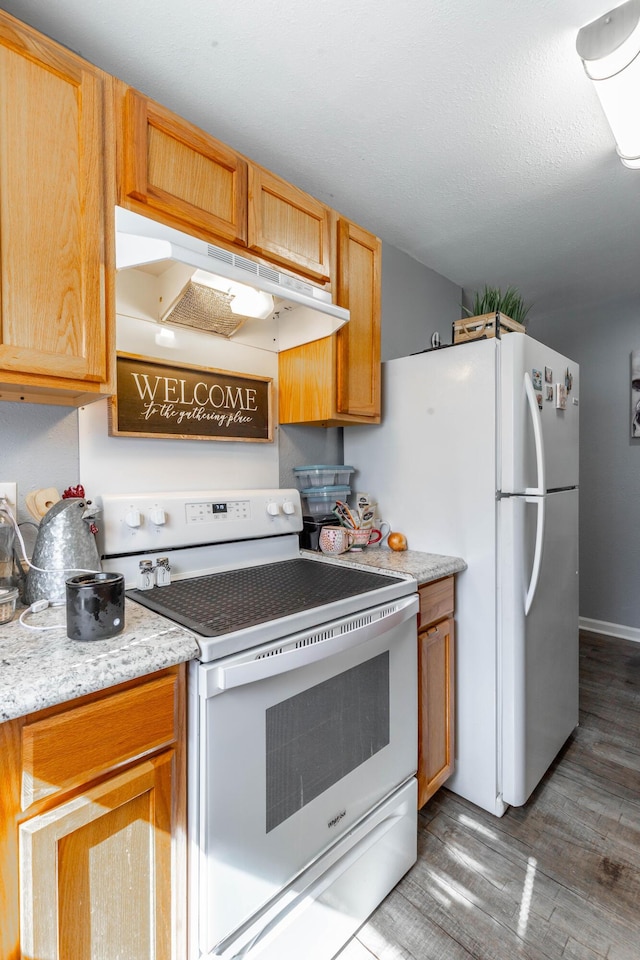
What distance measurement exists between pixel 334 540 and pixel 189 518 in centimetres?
62

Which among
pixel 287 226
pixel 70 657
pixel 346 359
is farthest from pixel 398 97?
pixel 70 657

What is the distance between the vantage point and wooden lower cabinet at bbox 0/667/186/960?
0.75 m

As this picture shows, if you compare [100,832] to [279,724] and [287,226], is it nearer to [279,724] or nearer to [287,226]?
[279,724]

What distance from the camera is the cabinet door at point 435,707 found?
1.60 metres

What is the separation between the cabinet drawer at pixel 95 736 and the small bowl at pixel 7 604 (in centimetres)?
35

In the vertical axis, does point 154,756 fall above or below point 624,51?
below

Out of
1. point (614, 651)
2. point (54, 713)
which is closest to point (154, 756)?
point (54, 713)

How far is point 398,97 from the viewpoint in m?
1.51

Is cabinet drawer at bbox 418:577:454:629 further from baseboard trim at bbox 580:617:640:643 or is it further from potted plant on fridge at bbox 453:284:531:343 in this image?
baseboard trim at bbox 580:617:640:643

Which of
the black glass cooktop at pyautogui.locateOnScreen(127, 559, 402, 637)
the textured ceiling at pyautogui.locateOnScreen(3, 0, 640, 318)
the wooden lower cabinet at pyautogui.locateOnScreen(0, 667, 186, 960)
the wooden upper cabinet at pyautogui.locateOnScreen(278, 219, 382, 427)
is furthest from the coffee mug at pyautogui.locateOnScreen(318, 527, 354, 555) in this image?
the textured ceiling at pyautogui.locateOnScreen(3, 0, 640, 318)

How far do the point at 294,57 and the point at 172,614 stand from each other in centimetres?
159

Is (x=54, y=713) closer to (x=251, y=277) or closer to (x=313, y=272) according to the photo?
(x=251, y=277)

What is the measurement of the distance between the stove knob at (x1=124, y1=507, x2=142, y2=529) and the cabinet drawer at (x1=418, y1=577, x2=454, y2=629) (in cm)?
93

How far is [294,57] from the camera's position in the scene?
1.36 metres
